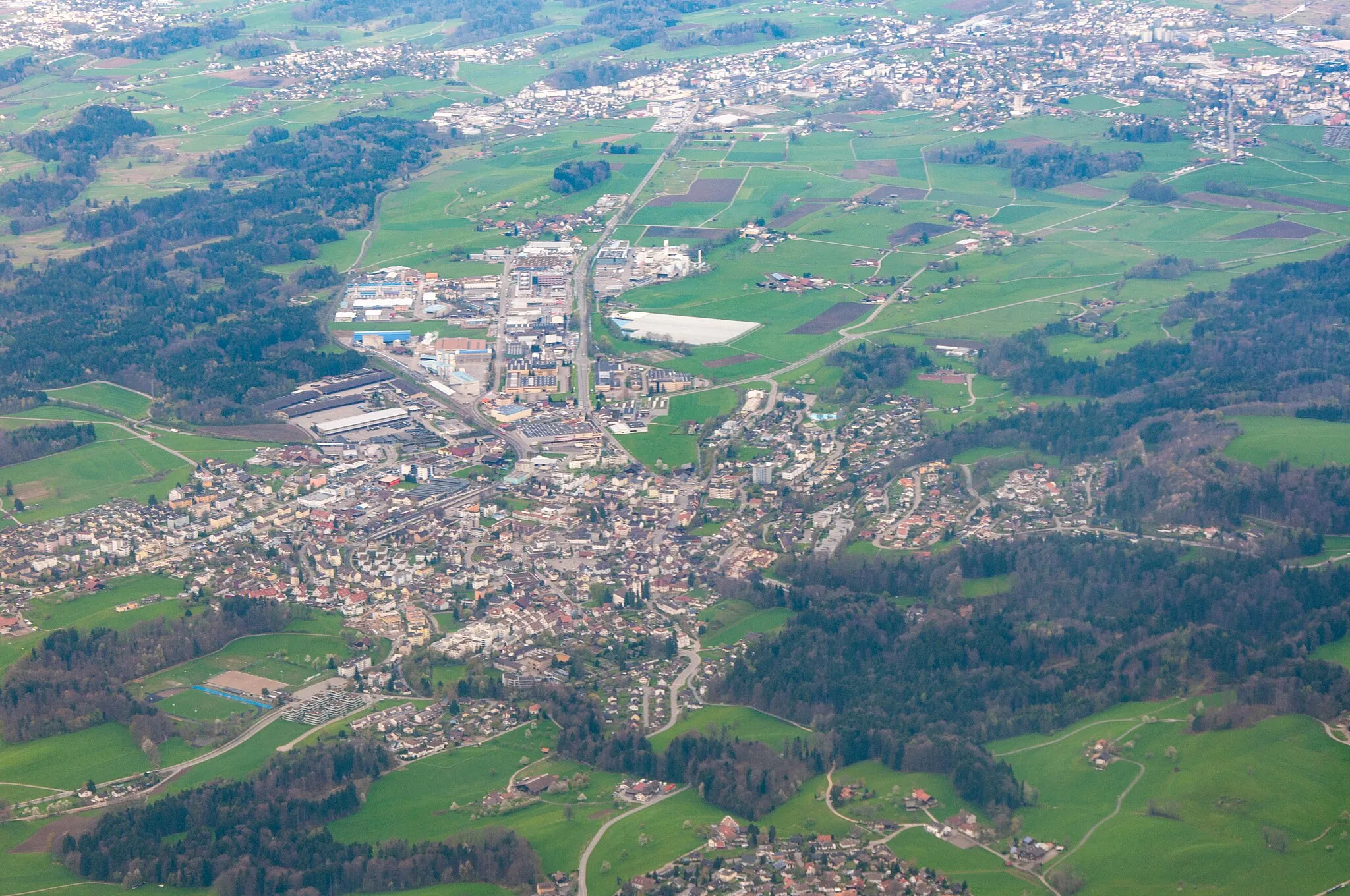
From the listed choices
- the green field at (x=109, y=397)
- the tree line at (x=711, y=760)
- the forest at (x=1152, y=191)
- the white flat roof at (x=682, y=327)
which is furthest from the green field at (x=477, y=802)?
the forest at (x=1152, y=191)

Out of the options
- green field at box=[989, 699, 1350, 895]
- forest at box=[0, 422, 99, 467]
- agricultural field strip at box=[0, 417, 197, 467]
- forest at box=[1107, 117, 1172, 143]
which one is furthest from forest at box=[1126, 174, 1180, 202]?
forest at box=[0, 422, 99, 467]

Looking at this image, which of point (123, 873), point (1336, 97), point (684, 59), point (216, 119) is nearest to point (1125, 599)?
point (123, 873)

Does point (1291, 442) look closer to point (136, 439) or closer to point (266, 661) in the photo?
point (266, 661)

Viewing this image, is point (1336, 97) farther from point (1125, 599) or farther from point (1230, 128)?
point (1125, 599)

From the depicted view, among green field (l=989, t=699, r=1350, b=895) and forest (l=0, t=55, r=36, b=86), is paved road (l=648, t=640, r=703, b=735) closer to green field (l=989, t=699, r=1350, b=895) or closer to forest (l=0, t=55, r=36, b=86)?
green field (l=989, t=699, r=1350, b=895)

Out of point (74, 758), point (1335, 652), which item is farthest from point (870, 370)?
point (74, 758)

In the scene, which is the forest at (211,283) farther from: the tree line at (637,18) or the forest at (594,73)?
the tree line at (637,18)

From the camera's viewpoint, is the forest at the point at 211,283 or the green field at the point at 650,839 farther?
the forest at the point at 211,283
